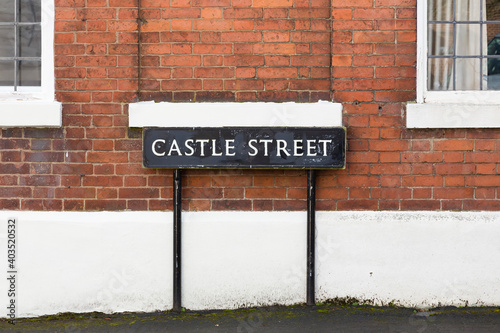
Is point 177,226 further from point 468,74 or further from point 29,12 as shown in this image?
point 468,74

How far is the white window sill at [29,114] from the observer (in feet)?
13.2

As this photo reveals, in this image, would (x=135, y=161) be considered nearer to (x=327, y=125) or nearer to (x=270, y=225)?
(x=270, y=225)

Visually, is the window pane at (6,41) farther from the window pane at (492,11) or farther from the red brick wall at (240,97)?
the window pane at (492,11)

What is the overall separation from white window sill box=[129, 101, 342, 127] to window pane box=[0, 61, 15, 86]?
42.5 inches

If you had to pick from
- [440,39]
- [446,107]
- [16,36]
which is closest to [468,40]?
[440,39]

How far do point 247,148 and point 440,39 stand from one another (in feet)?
6.02

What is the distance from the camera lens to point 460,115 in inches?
158

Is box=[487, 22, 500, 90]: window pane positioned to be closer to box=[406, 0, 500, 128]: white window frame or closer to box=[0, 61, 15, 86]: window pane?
box=[406, 0, 500, 128]: white window frame

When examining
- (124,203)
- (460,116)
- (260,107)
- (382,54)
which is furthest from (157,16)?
(460,116)

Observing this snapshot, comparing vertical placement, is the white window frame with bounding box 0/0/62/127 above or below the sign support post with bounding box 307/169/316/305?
above

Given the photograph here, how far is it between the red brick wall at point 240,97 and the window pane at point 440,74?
259mm

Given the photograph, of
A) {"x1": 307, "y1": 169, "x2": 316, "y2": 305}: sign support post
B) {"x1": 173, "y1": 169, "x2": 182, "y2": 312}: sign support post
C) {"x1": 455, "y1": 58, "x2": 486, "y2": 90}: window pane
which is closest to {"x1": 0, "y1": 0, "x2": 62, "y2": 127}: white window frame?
{"x1": 173, "y1": 169, "x2": 182, "y2": 312}: sign support post

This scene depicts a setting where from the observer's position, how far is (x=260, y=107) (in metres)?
4.04

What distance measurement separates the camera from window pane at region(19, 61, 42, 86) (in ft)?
13.9
